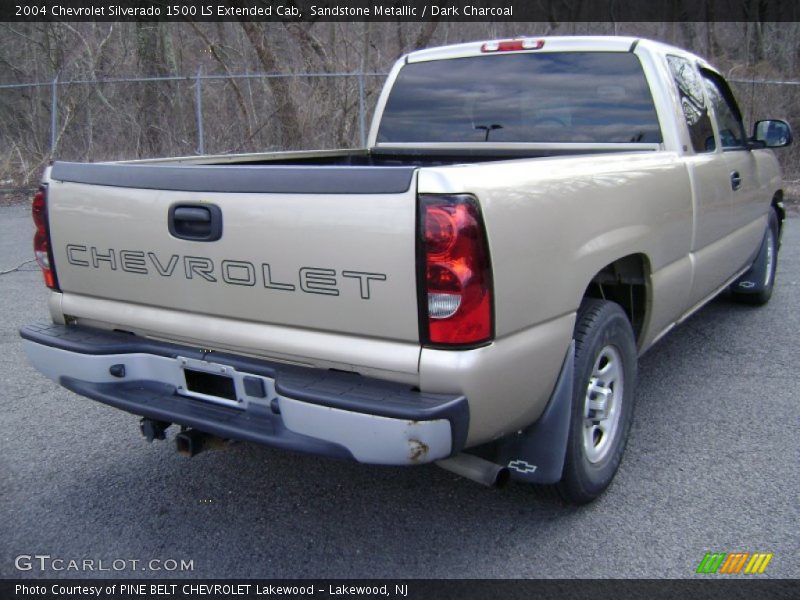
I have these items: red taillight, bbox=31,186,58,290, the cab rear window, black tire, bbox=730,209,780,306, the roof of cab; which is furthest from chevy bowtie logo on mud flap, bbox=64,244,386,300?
black tire, bbox=730,209,780,306

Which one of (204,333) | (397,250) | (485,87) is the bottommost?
(204,333)

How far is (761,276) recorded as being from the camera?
19.6 feet

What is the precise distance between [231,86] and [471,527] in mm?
13178

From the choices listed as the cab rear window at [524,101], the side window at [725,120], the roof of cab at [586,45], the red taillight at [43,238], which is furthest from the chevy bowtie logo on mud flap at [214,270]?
the side window at [725,120]

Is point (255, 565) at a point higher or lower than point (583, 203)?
lower

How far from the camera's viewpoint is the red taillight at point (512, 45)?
14.0ft

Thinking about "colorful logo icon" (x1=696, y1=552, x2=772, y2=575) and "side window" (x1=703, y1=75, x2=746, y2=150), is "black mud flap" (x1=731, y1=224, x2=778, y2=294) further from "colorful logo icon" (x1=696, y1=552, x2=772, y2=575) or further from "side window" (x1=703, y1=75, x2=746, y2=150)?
"colorful logo icon" (x1=696, y1=552, x2=772, y2=575)

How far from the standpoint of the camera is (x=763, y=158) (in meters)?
5.43

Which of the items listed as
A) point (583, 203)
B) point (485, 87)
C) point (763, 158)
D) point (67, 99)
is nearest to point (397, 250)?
point (583, 203)

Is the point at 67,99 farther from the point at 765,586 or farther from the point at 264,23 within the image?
the point at 765,586

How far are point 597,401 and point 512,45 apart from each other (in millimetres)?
2305

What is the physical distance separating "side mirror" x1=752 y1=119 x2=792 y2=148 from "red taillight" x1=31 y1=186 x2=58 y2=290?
446 cm
